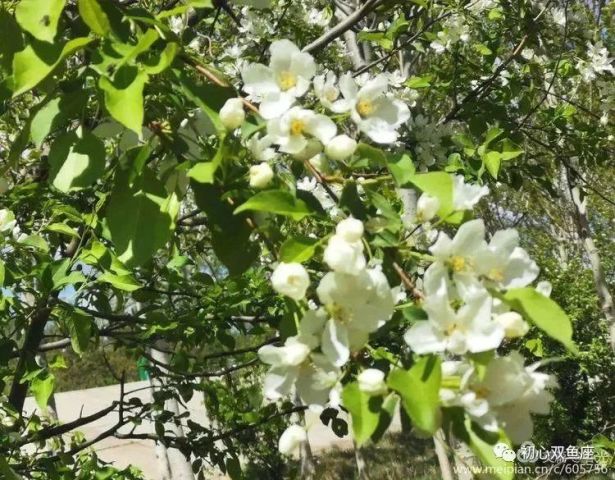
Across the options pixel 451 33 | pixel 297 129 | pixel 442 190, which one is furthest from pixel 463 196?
pixel 451 33

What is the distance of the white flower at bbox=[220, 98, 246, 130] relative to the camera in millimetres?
944

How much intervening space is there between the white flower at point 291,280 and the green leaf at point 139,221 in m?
0.22

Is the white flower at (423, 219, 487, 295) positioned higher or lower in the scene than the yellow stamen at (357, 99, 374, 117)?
lower

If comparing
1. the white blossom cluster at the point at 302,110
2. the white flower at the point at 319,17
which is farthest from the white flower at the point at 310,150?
the white flower at the point at 319,17

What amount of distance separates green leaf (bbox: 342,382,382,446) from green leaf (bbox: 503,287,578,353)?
0.66 ft

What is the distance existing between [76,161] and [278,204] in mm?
381

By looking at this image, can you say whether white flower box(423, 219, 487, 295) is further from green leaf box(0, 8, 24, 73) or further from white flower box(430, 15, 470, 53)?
white flower box(430, 15, 470, 53)

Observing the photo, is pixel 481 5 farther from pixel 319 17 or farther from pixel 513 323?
pixel 513 323

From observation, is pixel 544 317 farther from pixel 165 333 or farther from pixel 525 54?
pixel 525 54

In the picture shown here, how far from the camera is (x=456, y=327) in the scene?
Result: 0.77m

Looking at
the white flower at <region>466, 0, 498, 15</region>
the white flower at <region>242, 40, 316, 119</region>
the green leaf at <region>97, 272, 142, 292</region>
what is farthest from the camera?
the white flower at <region>466, 0, 498, 15</region>

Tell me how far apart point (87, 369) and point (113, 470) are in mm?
22633

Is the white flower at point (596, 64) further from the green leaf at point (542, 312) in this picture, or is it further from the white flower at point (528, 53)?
the green leaf at point (542, 312)

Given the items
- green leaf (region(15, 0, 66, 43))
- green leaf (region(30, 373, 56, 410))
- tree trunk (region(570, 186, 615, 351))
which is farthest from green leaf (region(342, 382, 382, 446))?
tree trunk (region(570, 186, 615, 351))
